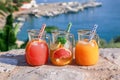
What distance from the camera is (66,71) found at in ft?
6.00

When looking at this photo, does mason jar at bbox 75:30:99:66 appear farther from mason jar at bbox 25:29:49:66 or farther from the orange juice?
mason jar at bbox 25:29:49:66

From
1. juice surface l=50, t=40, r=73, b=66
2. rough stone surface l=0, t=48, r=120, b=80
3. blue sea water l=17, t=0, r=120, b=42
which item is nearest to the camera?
rough stone surface l=0, t=48, r=120, b=80

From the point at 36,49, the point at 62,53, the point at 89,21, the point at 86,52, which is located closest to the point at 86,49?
the point at 86,52

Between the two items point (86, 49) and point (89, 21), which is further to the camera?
point (89, 21)

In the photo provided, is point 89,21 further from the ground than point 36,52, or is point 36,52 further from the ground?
point 36,52

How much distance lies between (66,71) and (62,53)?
0.37ft

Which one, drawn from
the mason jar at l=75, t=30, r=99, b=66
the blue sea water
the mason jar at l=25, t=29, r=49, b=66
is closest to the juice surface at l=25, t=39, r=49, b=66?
the mason jar at l=25, t=29, r=49, b=66

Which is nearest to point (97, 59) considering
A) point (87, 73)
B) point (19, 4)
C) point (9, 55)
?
point (87, 73)

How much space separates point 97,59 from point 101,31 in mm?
26046

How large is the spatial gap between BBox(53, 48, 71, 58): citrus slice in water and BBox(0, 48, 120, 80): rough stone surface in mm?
59

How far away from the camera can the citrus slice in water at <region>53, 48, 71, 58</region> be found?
189 centimetres

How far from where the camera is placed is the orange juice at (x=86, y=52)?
187cm

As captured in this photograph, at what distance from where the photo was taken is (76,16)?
3853 cm

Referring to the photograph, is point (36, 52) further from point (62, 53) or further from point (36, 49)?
point (62, 53)
